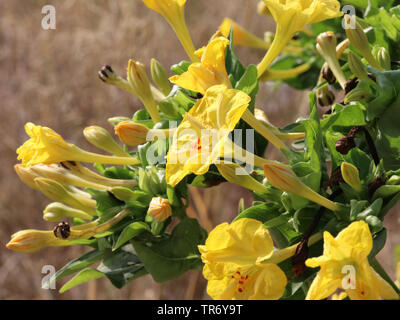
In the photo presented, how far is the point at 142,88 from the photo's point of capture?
2.81ft

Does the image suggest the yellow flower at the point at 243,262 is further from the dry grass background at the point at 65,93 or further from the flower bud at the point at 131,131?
the dry grass background at the point at 65,93

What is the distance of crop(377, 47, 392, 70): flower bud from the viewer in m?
0.76

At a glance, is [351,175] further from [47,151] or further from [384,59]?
[47,151]

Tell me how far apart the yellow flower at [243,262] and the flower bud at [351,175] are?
0.12m

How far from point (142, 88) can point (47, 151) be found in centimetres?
18

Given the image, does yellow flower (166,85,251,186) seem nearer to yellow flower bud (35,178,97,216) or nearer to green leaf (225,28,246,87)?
green leaf (225,28,246,87)

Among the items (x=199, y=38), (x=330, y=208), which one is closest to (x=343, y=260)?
(x=330, y=208)

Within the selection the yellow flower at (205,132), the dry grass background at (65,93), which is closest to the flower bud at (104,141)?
the yellow flower at (205,132)

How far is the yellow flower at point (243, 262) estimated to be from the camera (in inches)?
24.4

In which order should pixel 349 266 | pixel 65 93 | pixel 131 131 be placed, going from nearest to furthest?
pixel 349 266 → pixel 131 131 → pixel 65 93

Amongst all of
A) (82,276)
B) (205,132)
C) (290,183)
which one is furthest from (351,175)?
(82,276)

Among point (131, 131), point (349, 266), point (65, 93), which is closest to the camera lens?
point (349, 266)

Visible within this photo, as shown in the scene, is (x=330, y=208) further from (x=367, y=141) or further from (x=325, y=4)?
(x=325, y=4)

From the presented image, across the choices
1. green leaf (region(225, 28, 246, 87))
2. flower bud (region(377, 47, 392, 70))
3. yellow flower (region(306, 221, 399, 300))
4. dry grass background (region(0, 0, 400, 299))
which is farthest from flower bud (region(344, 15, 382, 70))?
dry grass background (region(0, 0, 400, 299))
